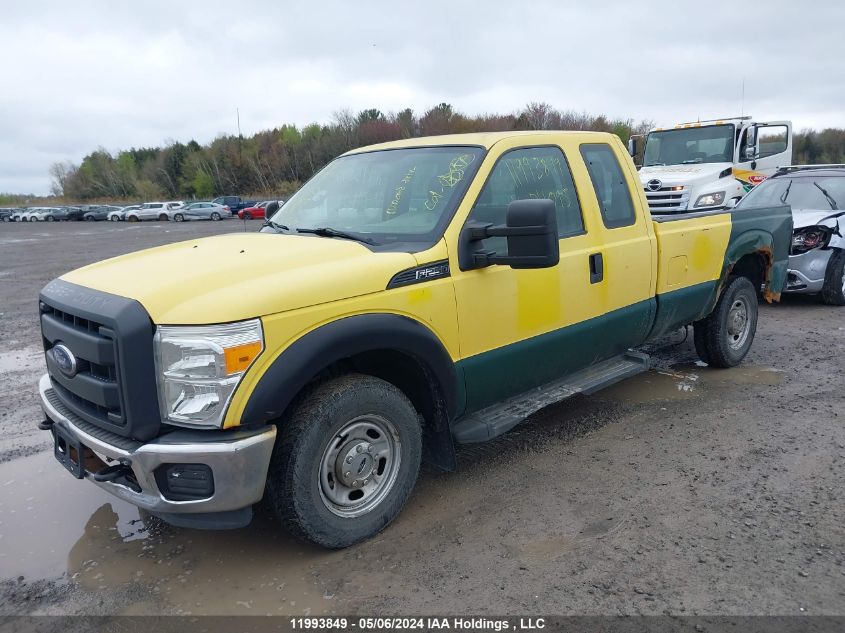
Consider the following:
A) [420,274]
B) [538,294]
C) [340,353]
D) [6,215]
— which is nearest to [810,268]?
[538,294]

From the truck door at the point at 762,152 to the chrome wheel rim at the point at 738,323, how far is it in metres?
7.83

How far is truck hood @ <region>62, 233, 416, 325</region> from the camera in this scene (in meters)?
2.89

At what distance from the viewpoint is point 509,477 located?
4.16 m

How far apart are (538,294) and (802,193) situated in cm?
703

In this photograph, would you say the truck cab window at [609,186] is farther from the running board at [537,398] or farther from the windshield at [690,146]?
the windshield at [690,146]

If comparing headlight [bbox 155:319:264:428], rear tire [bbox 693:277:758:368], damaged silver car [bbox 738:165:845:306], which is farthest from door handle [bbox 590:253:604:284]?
damaged silver car [bbox 738:165:845:306]

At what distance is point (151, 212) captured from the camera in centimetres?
4984

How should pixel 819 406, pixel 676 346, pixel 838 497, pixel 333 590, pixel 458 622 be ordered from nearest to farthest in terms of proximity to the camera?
pixel 458 622 → pixel 333 590 → pixel 838 497 → pixel 819 406 → pixel 676 346

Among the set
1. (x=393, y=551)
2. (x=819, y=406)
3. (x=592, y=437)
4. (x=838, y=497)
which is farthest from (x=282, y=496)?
(x=819, y=406)

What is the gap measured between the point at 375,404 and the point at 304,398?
0.36 metres

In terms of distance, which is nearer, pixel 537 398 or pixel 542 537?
pixel 542 537

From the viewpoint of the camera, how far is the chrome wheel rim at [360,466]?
3.27m

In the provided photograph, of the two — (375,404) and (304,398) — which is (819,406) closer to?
(375,404)

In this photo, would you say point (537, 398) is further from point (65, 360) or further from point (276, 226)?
point (65, 360)
